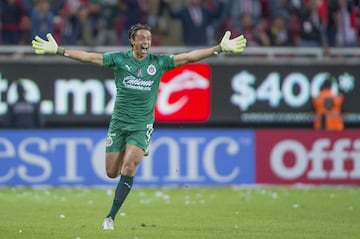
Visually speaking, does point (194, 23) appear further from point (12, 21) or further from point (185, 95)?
point (12, 21)

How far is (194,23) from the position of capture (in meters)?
25.1

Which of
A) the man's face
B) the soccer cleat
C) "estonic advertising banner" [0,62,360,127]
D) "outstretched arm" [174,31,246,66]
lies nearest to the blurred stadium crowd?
"estonic advertising banner" [0,62,360,127]

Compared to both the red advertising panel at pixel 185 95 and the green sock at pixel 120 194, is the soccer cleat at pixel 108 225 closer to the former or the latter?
the green sock at pixel 120 194

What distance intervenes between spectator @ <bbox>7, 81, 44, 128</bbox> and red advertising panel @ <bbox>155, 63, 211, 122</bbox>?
272 cm

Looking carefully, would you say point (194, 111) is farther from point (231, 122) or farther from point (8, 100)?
point (8, 100)

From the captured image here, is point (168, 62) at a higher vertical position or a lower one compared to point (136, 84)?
higher

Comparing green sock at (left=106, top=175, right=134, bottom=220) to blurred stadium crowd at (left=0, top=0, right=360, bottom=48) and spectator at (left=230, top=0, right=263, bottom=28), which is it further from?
spectator at (left=230, top=0, right=263, bottom=28)

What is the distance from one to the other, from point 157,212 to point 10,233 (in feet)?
14.0

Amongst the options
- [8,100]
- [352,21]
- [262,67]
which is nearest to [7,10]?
[8,100]

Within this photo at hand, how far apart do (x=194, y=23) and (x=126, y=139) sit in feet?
36.5

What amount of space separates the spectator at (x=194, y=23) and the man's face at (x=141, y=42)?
10.8 m

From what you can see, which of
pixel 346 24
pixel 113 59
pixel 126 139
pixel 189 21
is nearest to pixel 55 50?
pixel 113 59

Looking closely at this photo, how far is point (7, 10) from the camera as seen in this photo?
24125 mm

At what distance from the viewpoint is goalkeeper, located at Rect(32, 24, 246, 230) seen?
1412 cm
